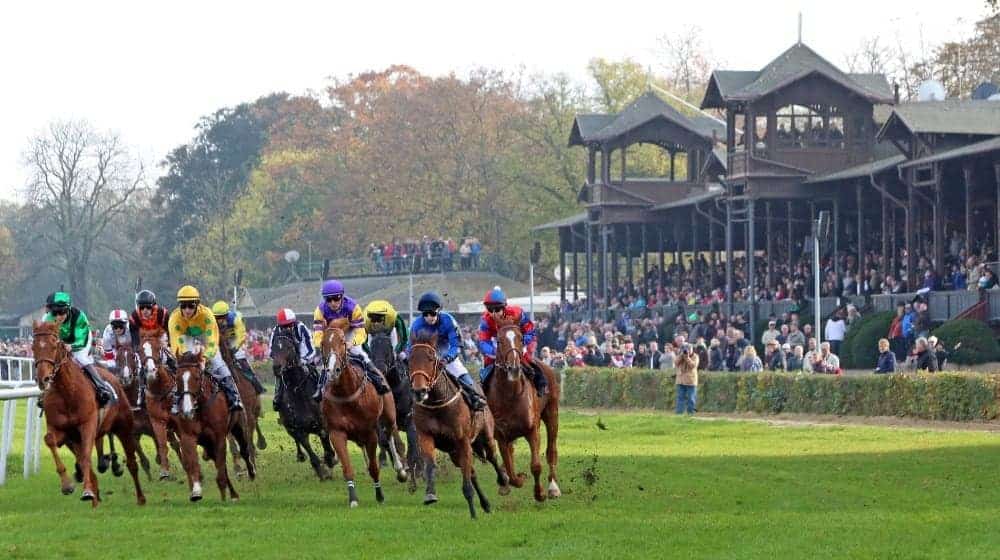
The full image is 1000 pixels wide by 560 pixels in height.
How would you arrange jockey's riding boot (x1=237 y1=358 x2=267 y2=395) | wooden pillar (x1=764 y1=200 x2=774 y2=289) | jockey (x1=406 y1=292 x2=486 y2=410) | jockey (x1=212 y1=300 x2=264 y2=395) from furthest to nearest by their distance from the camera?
wooden pillar (x1=764 y1=200 x2=774 y2=289) → jockey (x1=212 y1=300 x2=264 y2=395) → jockey's riding boot (x1=237 y1=358 x2=267 y2=395) → jockey (x1=406 y1=292 x2=486 y2=410)

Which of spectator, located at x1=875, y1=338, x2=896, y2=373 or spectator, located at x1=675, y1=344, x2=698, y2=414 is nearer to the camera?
spectator, located at x1=875, y1=338, x2=896, y2=373

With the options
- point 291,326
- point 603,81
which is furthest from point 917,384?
point 603,81

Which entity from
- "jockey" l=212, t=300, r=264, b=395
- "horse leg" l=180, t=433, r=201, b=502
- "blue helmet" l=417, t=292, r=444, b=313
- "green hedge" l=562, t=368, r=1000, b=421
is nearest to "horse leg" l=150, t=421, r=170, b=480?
"horse leg" l=180, t=433, r=201, b=502

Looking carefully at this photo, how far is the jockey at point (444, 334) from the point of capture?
1416cm

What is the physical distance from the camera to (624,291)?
51688mm

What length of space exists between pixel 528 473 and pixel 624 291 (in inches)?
1318

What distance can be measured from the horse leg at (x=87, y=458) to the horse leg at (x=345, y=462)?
209 cm

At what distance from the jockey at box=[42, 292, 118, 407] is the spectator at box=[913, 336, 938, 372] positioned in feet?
50.9

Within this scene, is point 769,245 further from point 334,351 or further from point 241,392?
point 334,351

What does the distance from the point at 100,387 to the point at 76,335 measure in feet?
1.65

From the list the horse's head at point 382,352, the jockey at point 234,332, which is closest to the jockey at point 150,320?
the horse's head at point 382,352

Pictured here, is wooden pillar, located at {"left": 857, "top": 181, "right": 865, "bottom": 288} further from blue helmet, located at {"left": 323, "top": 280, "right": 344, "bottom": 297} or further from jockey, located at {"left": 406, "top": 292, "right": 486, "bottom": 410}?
jockey, located at {"left": 406, "top": 292, "right": 486, "bottom": 410}

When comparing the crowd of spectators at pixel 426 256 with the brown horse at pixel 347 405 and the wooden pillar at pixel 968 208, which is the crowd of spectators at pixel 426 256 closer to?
the wooden pillar at pixel 968 208

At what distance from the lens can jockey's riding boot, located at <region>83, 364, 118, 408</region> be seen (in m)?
15.9
